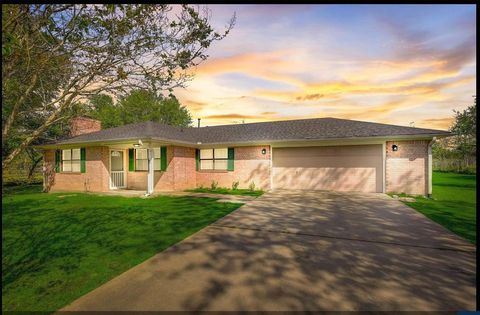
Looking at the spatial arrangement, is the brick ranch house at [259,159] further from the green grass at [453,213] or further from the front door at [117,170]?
the green grass at [453,213]

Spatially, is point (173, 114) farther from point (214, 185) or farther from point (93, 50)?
point (93, 50)

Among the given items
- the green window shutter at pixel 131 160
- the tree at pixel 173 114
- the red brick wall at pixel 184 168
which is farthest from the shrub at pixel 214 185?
the tree at pixel 173 114

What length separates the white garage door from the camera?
1291cm

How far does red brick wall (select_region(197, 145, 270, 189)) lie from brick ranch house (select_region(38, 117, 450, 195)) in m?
0.06

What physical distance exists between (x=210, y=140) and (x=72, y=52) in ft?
39.2

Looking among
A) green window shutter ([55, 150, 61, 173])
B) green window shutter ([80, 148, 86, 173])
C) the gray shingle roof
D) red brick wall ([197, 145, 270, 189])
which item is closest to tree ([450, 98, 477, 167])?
the gray shingle roof

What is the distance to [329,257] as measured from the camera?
14.5ft

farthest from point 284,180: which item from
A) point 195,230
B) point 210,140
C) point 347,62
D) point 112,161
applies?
point 112,161

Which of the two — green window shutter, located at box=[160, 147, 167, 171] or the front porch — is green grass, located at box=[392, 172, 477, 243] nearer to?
green window shutter, located at box=[160, 147, 167, 171]

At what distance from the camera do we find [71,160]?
16125mm

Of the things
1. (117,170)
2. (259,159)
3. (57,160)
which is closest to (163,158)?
(117,170)

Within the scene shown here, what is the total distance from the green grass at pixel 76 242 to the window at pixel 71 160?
6609mm

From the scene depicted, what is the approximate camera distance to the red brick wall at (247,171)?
14656 mm

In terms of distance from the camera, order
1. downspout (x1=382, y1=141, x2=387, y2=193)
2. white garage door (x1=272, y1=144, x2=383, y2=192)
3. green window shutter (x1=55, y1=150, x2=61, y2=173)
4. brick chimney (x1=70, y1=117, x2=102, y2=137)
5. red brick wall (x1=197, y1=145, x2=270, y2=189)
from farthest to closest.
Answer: brick chimney (x1=70, y1=117, x2=102, y2=137) → green window shutter (x1=55, y1=150, x2=61, y2=173) → red brick wall (x1=197, y1=145, x2=270, y2=189) → white garage door (x1=272, y1=144, x2=383, y2=192) → downspout (x1=382, y1=141, x2=387, y2=193)
